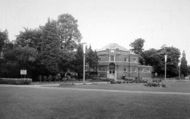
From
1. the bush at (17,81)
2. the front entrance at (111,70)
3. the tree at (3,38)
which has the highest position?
the tree at (3,38)

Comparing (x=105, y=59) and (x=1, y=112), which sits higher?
(x=105, y=59)

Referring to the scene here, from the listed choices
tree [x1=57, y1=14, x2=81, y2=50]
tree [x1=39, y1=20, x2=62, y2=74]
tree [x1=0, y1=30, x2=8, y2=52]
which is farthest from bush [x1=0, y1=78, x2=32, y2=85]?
tree [x1=57, y1=14, x2=81, y2=50]

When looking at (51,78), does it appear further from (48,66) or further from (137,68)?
(137,68)

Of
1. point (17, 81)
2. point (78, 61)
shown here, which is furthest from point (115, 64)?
point (17, 81)

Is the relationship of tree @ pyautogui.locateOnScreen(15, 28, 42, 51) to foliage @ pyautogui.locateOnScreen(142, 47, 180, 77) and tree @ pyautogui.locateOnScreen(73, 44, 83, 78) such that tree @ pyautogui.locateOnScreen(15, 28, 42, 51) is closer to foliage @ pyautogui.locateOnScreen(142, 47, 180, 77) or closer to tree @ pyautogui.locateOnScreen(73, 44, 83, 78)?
tree @ pyautogui.locateOnScreen(73, 44, 83, 78)

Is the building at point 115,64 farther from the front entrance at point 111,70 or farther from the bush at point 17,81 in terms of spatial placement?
the bush at point 17,81

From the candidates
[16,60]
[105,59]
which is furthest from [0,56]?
[105,59]

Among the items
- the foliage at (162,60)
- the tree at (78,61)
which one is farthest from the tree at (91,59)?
the foliage at (162,60)

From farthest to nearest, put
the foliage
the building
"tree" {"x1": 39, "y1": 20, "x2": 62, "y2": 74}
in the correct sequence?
the foliage → the building → "tree" {"x1": 39, "y1": 20, "x2": 62, "y2": 74}

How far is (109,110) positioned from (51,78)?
39.8 metres

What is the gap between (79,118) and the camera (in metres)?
8.07

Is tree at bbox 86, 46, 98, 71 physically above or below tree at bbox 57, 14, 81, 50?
below

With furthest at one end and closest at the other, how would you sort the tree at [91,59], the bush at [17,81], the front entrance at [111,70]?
the front entrance at [111,70] → the tree at [91,59] → the bush at [17,81]

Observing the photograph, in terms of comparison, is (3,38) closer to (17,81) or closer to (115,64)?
(17,81)
